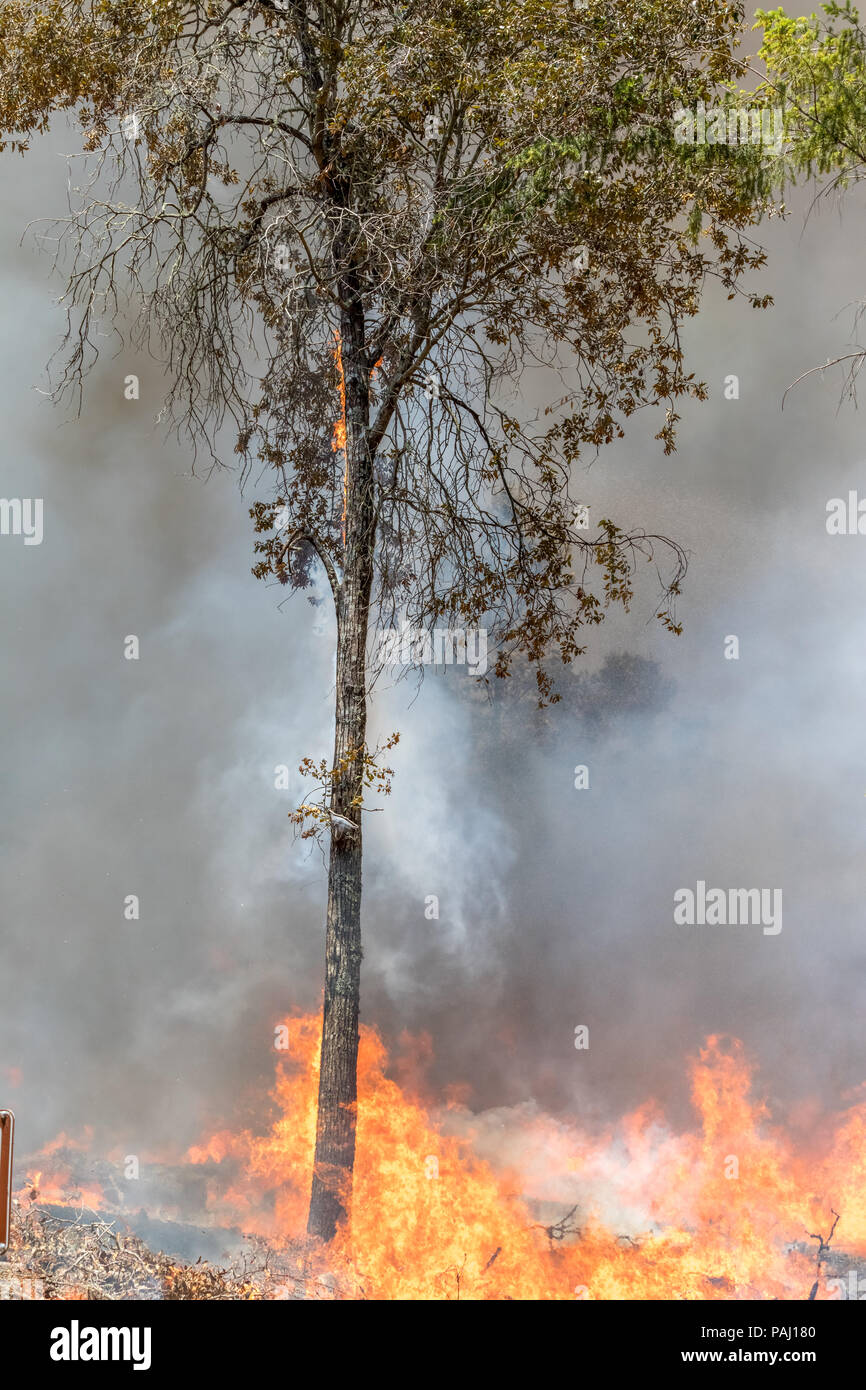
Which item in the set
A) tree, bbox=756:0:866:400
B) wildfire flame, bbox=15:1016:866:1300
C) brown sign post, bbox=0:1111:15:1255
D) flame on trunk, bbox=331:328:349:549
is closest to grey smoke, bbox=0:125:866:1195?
wildfire flame, bbox=15:1016:866:1300

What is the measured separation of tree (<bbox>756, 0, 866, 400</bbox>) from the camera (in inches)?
210

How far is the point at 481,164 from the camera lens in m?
5.53

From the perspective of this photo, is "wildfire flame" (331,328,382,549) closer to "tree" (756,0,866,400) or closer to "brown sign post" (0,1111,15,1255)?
"tree" (756,0,866,400)

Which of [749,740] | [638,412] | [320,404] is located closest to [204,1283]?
[749,740]

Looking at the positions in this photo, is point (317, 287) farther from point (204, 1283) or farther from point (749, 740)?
point (204, 1283)

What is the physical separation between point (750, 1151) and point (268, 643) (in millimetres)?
4284

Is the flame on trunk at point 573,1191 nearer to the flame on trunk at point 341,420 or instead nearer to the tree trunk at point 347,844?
the tree trunk at point 347,844

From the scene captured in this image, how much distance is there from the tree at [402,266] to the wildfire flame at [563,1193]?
0.51 meters

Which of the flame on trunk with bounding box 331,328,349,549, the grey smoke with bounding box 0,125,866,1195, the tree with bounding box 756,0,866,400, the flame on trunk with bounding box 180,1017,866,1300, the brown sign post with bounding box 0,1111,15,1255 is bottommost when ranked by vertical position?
the flame on trunk with bounding box 180,1017,866,1300

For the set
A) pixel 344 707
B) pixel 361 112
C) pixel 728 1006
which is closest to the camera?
pixel 361 112

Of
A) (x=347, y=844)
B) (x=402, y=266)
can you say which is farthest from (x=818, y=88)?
(x=347, y=844)

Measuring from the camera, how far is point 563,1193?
6043mm

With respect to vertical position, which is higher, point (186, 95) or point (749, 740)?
point (186, 95)

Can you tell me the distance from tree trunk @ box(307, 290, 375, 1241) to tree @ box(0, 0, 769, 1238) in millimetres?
14
